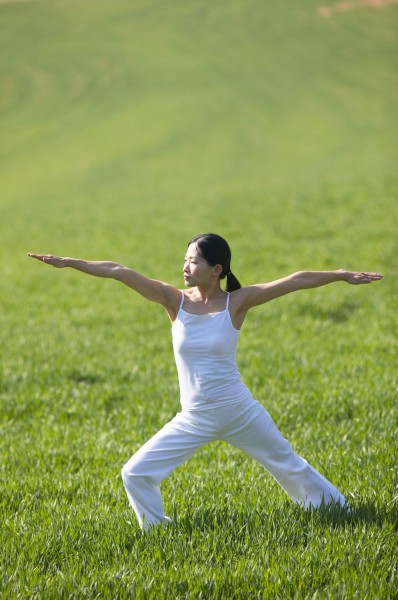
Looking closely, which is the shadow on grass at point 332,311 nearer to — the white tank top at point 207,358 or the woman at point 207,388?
the woman at point 207,388

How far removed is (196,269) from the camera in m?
5.61

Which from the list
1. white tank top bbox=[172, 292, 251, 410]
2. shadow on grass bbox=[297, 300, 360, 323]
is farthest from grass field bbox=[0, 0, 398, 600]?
white tank top bbox=[172, 292, 251, 410]

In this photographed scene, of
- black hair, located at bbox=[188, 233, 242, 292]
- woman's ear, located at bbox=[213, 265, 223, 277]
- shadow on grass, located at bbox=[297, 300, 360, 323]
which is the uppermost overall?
black hair, located at bbox=[188, 233, 242, 292]

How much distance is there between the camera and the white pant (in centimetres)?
546

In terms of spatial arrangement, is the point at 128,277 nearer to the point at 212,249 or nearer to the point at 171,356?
the point at 212,249

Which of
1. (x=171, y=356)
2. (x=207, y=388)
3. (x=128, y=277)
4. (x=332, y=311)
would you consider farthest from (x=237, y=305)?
(x=332, y=311)

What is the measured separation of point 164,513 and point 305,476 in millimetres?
1183

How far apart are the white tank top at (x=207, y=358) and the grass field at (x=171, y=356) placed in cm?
99

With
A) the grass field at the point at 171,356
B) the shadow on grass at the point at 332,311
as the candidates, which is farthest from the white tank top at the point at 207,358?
the shadow on grass at the point at 332,311

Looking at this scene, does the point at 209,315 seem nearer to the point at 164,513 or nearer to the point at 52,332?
the point at 164,513

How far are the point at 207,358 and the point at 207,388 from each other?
0.76ft

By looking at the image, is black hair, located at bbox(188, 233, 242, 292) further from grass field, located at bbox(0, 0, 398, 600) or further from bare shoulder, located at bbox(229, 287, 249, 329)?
grass field, located at bbox(0, 0, 398, 600)

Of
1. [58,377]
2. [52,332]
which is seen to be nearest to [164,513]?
[58,377]

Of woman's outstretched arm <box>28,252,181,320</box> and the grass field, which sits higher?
woman's outstretched arm <box>28,252,181,320</box>
